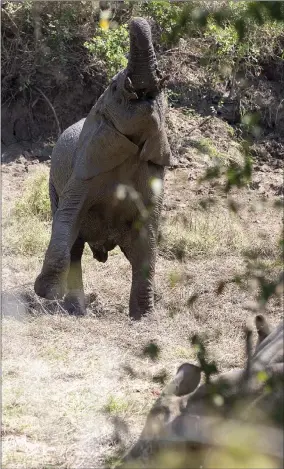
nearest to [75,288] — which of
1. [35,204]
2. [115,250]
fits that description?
[115,250]

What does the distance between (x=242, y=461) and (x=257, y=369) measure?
66 centimetres

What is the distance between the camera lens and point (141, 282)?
7.46 m

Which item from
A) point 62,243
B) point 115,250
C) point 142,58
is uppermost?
point 142,58

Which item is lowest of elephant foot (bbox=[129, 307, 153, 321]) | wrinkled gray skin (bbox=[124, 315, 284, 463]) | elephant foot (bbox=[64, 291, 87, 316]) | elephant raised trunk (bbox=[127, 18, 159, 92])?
elephant foot (bbox=[64, 291, 87, 316])

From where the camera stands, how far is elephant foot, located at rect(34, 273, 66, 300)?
7102mm

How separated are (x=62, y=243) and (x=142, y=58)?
63.3 inches

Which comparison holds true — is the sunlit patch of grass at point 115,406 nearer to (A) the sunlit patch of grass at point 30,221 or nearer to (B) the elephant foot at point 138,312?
(B) the elephant foot at point 138,312

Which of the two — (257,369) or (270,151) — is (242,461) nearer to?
(257,369)

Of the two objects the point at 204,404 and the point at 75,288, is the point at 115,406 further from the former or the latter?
the point at 75,288

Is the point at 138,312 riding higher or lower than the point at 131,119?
lower

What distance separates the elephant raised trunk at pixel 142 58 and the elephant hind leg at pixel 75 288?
6.21ft

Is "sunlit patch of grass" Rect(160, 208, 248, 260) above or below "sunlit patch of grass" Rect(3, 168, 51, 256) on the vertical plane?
above

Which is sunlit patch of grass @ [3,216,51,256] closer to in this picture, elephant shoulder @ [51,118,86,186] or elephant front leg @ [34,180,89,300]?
elephant shoulder @ [51,118,86,186]

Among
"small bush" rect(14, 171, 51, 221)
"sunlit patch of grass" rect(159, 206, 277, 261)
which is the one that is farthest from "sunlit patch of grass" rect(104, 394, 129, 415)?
"small bush" rect(14, 171, 51, 221)
